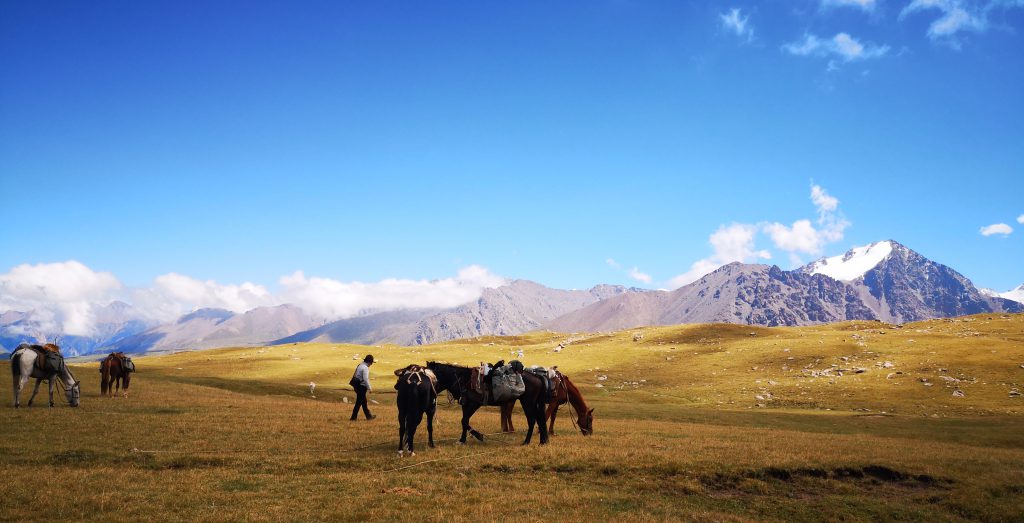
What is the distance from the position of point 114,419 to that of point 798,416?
45.2 metres

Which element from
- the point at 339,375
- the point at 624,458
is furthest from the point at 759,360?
the point at 624,458

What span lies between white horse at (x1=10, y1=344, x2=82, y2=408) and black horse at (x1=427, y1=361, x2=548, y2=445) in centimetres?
2042

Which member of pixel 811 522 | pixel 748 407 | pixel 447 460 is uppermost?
pixel 447 460

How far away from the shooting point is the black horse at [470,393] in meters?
21.8

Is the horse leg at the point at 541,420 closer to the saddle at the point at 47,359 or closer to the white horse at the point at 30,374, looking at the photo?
the white horse at the point at 30,374

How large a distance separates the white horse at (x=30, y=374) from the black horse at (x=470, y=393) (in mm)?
20416

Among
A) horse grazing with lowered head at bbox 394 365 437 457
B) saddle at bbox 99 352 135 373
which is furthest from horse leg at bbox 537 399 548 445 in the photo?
saddle at bbox 99 352 135 373

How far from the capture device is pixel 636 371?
73.6 metres

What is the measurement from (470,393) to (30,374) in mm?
23361

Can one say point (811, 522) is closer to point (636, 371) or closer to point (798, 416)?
point (798, 416)

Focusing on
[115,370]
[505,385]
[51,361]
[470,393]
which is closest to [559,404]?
[505,385]

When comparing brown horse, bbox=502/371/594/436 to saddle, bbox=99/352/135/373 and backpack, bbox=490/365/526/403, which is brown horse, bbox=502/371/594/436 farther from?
saddle, bbox=99/352/135/373

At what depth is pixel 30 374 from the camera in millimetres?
27859

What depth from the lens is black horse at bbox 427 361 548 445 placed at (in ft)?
71.6
